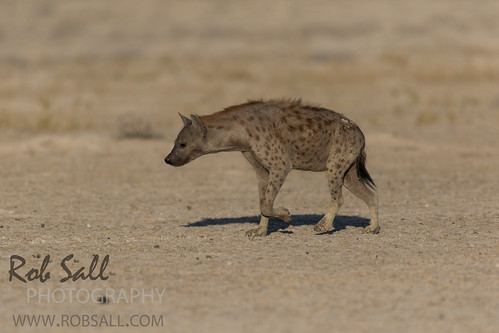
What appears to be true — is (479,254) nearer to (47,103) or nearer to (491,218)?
(491,218)

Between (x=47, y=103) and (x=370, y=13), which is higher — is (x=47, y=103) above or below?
below

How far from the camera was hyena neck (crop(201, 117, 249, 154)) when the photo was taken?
33.8ft

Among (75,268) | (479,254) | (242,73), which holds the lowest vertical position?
(75,268)

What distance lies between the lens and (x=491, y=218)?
1206 cm

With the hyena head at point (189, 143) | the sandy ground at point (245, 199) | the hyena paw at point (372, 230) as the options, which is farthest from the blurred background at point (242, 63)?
the hyena paw at point (372, 230)

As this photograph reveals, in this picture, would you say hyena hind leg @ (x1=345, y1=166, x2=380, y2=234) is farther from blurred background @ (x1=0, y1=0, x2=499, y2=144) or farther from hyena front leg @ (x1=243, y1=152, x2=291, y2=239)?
blurred background @ (x1=0, y1=0, x2=499, y2=144)

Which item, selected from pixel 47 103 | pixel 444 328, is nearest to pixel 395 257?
pixel 444 328

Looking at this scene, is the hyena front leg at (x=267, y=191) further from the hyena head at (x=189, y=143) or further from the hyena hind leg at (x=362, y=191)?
the hyena hind leg at (x=362, y=191)

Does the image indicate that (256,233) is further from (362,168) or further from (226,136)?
(362,168)

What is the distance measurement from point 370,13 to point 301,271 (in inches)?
2223

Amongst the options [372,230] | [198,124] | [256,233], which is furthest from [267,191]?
[372,230]

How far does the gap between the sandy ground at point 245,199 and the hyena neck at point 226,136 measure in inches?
45.4

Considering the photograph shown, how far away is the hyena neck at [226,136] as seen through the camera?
33.8 feet

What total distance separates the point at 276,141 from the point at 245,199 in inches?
155
